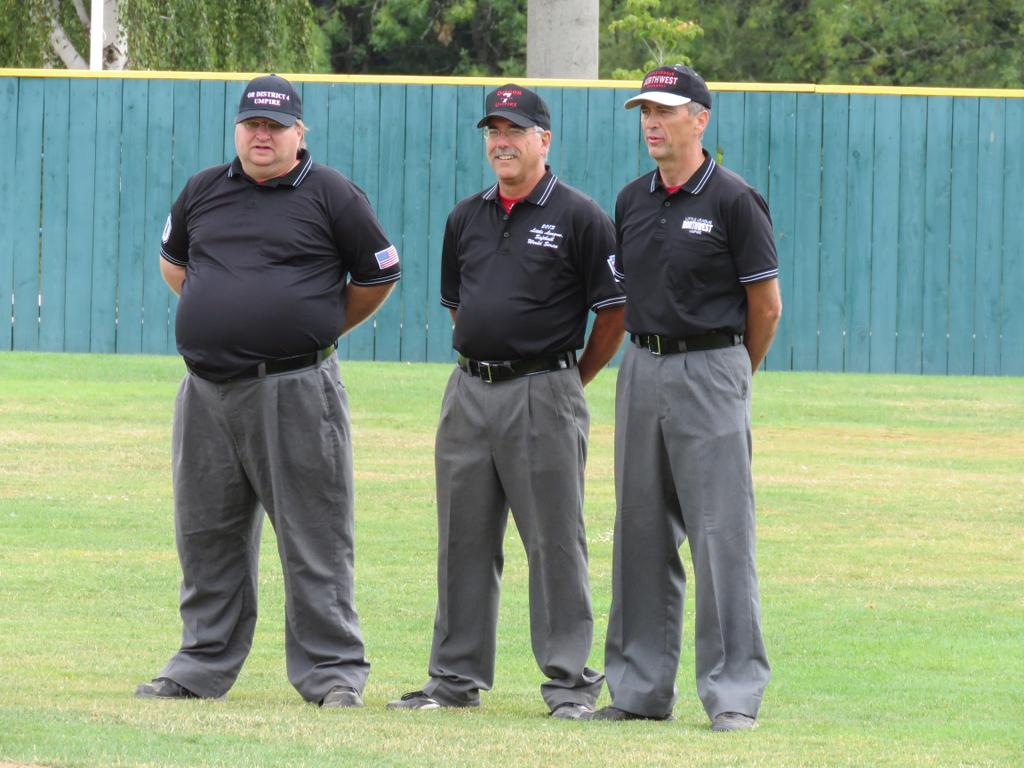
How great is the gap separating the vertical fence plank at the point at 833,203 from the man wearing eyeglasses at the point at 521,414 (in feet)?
42.3

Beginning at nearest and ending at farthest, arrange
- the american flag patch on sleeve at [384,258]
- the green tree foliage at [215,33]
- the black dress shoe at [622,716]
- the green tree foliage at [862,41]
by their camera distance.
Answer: the black dress shoe at [622,716], the american flag patch on sleeve at [384,258], the green tree foliage at [215,33], the green tree foliage at [862,41]

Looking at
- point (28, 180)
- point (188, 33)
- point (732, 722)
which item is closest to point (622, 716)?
point (732, 722)

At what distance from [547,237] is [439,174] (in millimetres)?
12840

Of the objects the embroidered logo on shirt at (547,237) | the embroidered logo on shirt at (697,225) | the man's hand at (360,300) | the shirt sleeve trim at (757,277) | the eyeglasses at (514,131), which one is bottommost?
the man's hand at (360,300)

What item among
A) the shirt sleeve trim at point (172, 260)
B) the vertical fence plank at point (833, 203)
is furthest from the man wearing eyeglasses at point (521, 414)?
the vertical fence plank at point (833, 203)

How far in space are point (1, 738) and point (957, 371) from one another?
15364mm

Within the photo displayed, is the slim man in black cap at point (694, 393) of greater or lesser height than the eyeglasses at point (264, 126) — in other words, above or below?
below

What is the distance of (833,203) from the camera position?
19.0 meters

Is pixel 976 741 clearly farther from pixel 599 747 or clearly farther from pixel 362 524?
pixel 362 524

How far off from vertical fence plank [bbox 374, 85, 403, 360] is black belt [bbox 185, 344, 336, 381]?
1242 centimetres

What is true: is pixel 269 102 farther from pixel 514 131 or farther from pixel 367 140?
pixel 367 140

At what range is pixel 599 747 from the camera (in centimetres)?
549

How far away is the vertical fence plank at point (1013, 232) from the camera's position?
19.0m

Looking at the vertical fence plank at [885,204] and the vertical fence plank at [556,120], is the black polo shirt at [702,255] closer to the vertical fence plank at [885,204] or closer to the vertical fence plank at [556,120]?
the vertical fence plank at [556,120]
